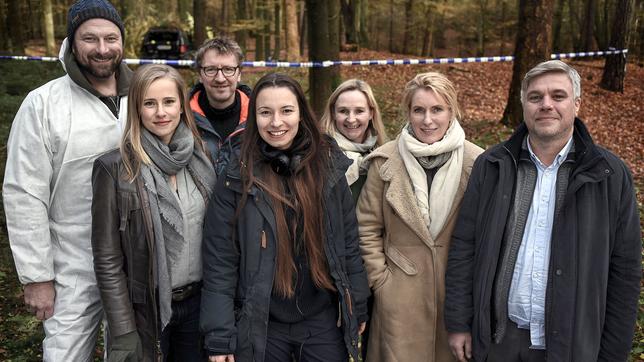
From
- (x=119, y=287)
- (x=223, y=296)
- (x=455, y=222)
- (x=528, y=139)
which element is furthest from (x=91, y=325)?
(x=528, y=139)

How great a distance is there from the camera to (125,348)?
277 cm

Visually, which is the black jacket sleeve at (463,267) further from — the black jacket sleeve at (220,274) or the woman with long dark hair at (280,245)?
the black jacket sleeve at (220,274)

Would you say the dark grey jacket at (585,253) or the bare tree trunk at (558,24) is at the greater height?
the bare tree trunk at (558,24)

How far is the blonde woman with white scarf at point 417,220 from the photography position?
3.04 meters

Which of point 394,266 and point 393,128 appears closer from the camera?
point 394,266

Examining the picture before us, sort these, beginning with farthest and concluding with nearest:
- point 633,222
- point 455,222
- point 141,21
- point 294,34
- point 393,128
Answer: point 141,21
point 294,34
point 393,128
point 455,222
point 633,222

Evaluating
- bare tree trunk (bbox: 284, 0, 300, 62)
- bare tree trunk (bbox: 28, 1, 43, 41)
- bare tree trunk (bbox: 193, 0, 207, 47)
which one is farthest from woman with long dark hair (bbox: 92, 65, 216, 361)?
bare tree trunk (bbox: 28, 1, 43, 41)

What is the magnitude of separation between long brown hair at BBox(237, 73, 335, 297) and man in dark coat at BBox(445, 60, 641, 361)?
0.81 metres

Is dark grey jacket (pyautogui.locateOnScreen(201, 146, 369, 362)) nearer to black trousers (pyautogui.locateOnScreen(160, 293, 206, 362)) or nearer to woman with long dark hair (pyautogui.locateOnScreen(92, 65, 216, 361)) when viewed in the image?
woman with long dark hair (pyautogui.locateOnScreen(92, 65, 216, 361))

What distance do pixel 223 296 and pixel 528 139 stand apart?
180 centimetres

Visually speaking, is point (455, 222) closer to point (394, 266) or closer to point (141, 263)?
point (394, 266)

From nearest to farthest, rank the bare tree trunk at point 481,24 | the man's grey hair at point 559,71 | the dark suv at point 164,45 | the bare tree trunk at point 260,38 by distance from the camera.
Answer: the man's grey hair at point 559,71 → the dark suv at point 164,45 → the bare tree trunk at point 260,38 → the bare tree trunk at point 481,24

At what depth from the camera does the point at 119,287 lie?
278 cm

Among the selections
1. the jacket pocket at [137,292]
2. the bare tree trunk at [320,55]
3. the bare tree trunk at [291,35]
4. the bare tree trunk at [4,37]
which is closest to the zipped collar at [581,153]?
the jacket pocket at [137,292]
